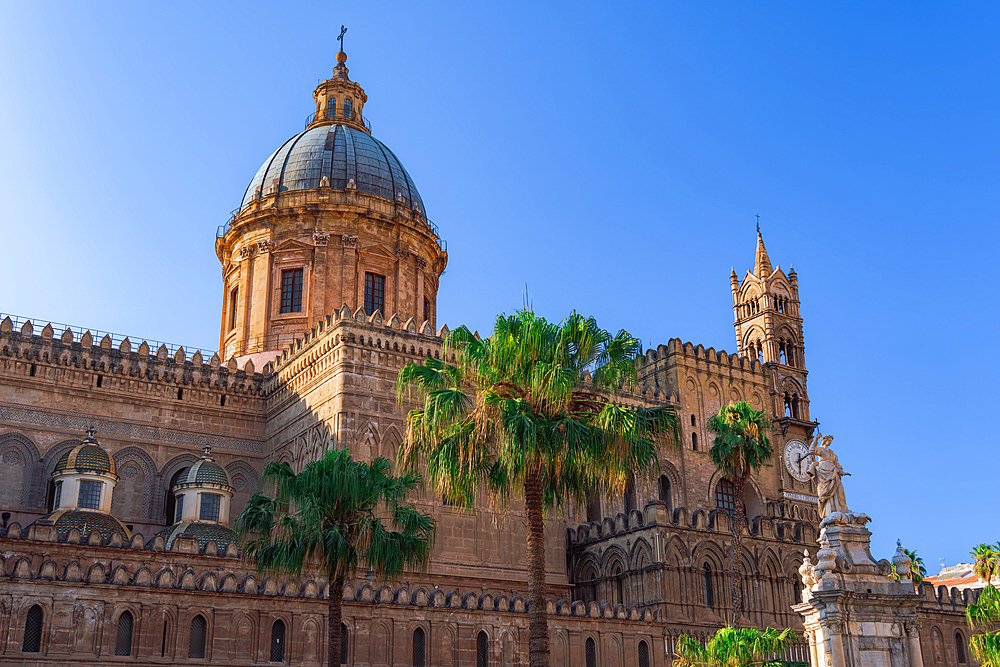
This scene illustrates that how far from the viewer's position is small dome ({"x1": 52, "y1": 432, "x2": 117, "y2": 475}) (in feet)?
104

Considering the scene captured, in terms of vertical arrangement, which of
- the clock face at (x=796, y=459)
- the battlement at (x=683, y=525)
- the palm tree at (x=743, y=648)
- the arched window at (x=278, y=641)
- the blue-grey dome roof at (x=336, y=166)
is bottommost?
the palm tree at (x=743, y=648)

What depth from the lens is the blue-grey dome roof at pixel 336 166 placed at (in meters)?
45.9

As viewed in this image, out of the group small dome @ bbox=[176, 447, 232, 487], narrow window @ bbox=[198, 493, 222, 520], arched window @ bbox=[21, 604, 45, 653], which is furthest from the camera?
small dome @ bbox=[176, 447, 232, 487]

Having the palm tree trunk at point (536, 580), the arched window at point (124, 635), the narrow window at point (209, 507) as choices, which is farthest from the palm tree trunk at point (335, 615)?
the narrow window at point (209, 507)

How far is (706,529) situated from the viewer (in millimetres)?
36062

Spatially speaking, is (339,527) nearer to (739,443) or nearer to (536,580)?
(536,580)

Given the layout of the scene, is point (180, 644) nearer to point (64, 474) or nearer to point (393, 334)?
point (64, 474)

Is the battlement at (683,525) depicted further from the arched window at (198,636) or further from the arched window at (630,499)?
the arched window at (198,636)

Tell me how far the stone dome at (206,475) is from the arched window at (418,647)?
8.62m

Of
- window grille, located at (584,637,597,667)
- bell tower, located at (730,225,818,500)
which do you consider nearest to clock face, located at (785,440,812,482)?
bell tower, located at (730,225,818,500)

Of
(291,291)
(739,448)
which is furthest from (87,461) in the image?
(739,448)

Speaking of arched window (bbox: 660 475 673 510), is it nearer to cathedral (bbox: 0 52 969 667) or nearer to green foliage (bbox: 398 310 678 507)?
cathedral (bbox: 0 52 969 667)

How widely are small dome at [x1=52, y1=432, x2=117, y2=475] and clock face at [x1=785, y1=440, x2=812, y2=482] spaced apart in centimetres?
2735

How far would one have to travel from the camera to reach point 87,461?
3178 cm
